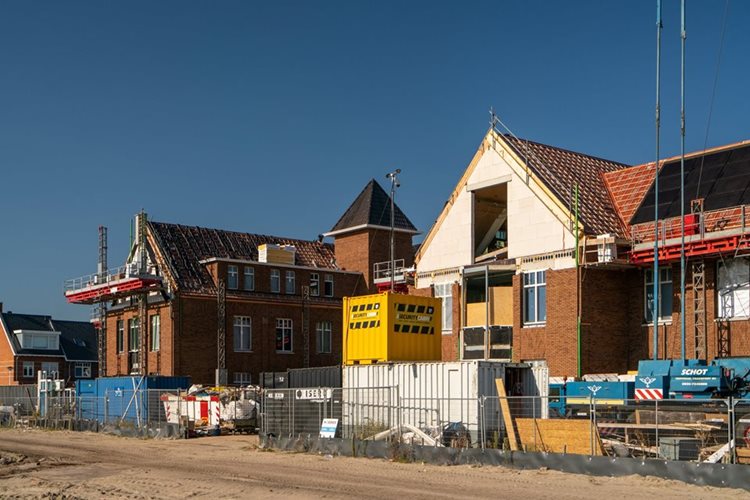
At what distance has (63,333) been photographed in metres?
93.1

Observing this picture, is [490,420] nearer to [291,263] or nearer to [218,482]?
[218,482]

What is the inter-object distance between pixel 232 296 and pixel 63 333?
127 feet

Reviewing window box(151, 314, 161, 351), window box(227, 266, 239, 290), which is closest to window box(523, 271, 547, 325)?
window box(227, 266, 239, 290)

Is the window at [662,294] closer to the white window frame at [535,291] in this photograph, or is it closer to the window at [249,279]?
the white window frame at [535,291]

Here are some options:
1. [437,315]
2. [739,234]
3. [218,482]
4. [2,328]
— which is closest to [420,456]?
[218,482]

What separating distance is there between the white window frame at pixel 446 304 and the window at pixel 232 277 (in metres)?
19.2

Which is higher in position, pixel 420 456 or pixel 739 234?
pixel 739 234

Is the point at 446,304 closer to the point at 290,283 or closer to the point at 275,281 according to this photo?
the point at 275,281

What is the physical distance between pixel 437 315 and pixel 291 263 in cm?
3294

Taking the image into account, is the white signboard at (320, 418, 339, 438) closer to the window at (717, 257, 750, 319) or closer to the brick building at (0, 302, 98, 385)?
the window at (717, 257, 750, 319)

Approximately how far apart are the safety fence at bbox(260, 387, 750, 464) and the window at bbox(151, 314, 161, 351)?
2942 centimetres

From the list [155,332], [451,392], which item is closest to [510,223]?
[451,392]

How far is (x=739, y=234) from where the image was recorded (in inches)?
1341

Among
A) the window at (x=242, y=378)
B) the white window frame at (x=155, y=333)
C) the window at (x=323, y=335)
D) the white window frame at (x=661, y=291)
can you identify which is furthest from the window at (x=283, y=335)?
the white window frame at (x=661, y=291)
